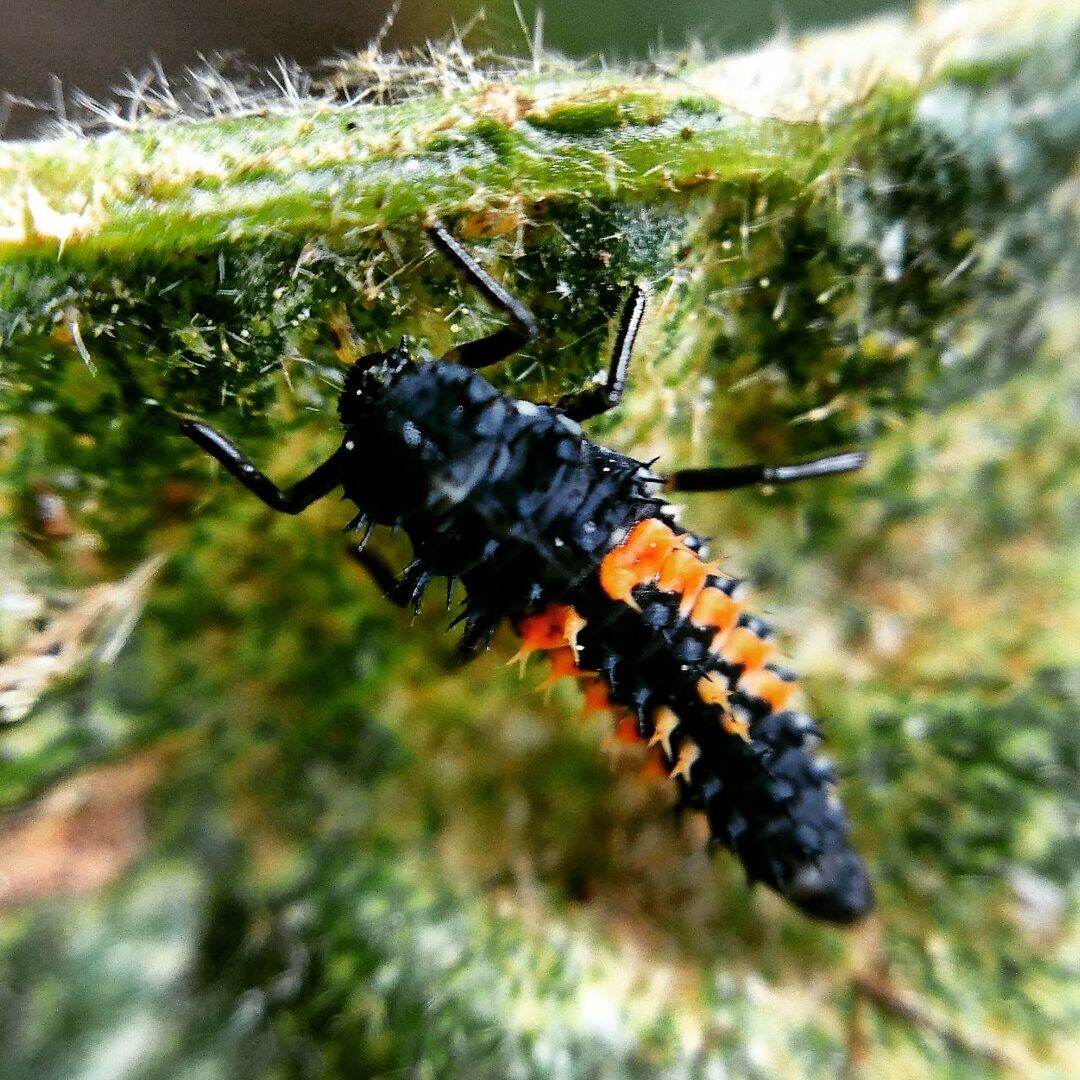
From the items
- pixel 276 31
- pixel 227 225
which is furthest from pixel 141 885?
pixel 276 31

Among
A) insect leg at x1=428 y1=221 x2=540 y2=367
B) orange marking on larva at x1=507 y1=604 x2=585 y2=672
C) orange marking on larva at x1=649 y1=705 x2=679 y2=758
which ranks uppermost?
insect leg at x1=428 y1=221 x2=540 y2=367

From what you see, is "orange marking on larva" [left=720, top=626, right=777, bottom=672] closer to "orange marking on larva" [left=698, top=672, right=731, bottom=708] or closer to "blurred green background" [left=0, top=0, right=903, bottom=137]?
"orange marking on larva" [left=698, top=672, right=731, bottom=708]

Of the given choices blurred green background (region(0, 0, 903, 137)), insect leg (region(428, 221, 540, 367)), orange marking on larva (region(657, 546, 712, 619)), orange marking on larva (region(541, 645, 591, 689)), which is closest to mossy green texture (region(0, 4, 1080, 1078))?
insect leg (region(428, 221, 540, 367))

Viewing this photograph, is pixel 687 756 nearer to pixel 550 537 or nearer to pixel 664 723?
pixel 664 723

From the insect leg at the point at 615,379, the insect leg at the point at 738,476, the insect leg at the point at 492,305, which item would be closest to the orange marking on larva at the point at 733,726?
the insect leg at the point at 738,476

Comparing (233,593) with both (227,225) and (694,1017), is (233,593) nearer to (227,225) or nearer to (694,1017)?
(227,225)

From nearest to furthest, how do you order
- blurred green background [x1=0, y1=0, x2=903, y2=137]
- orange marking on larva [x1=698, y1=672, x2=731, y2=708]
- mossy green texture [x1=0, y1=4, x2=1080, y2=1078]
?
1. mossy green texture [x1=0, y1=4, x2=1080, y2=1078]
2. orange marking on larva [x1=698, y1=672, x2=731, y2=708]
3. blurred green background [x1=0, y1=0, x2=903, y2=137]

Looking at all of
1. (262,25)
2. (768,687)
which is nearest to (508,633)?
(768,687)
